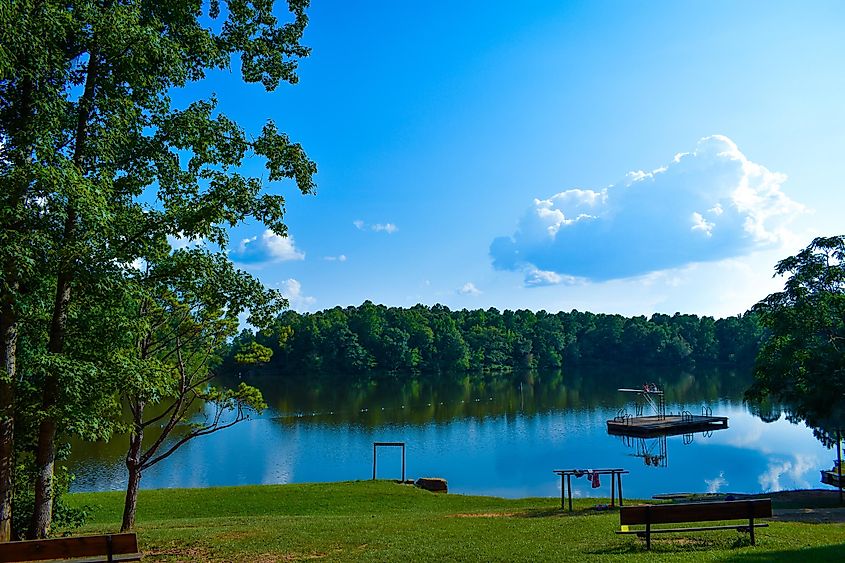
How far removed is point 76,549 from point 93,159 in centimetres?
636

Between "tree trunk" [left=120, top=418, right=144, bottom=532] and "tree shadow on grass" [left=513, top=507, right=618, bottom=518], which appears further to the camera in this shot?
"tree shadow on grass" [left=513, top=507, right=618, bottom=518]

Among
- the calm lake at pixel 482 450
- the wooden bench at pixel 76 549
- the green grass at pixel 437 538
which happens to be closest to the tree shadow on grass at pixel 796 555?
the green grass at pixel 437 538

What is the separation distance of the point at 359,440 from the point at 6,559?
1408 inches

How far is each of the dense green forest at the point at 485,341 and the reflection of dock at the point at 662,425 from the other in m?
61.7

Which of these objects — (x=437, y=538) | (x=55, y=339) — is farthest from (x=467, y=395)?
(x=55, y=339)

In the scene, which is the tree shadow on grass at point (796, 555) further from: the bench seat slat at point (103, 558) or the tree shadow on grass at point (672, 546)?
the bench seat slat at point (103, 558)

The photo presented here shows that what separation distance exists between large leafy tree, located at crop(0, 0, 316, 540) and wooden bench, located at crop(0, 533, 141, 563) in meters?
1.80

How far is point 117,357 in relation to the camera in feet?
33.1

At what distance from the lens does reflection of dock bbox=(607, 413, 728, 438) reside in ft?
162

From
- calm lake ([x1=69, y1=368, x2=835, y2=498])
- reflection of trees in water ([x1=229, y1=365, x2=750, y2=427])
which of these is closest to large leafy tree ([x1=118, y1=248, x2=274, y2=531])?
calm lake ([x1=69, y1=368, x2=835, y2=498])

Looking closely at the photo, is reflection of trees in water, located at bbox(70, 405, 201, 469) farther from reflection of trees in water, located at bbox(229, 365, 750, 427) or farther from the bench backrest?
the bench backrest

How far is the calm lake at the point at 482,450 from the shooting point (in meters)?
32.5

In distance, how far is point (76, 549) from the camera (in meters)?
8.98

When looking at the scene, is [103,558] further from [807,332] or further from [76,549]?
[807,332]
